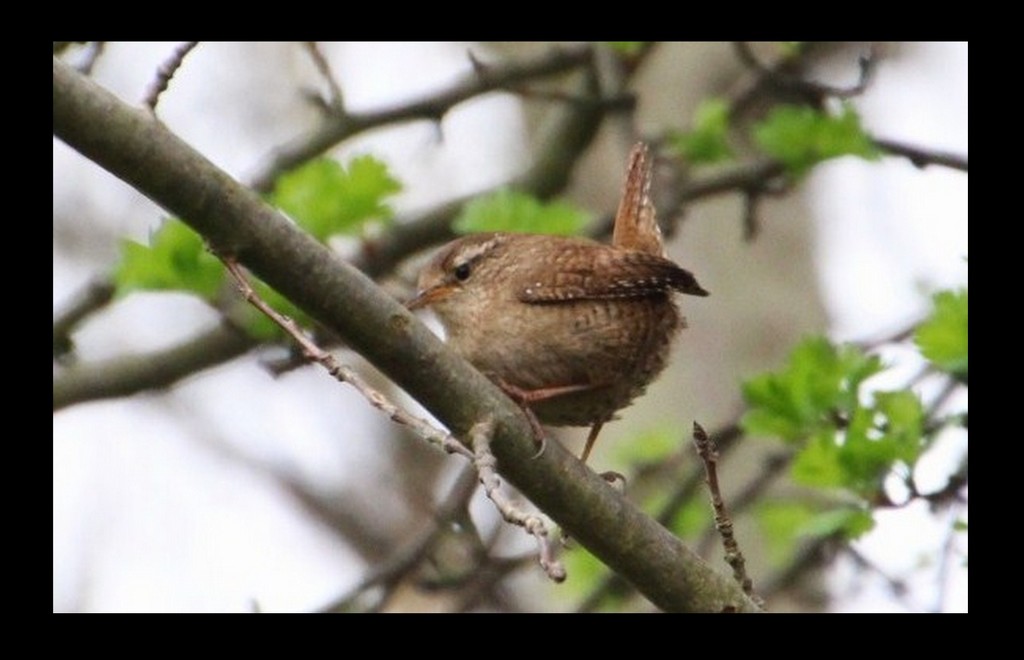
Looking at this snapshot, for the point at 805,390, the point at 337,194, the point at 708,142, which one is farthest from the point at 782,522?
the point at 337,194

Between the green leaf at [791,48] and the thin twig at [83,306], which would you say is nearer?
the thin twig at [83,306]

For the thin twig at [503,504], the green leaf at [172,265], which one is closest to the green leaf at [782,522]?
the green leaf at [172,265]

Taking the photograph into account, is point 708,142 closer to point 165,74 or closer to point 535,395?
point 535,395

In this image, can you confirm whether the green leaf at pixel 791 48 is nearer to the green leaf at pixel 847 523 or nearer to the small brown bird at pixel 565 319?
the small brown bird at pixel 565 319

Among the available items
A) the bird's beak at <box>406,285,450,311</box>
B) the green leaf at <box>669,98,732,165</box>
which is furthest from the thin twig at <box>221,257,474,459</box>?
the green leaf at <box>669,98,732,165</box>

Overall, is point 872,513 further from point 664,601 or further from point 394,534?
point 394,534

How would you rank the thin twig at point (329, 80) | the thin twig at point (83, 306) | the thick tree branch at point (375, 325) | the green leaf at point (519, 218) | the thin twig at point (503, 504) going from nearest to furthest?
the thin twig at point (503, 504), the thick tree branch at point (375, 325), the green leaf at point (519, 218), the thin twig at point (329, 80), the thin twig at point (83, 306)

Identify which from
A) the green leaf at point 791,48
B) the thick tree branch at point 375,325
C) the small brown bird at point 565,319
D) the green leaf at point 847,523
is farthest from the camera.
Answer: the green leaf at point 791,48

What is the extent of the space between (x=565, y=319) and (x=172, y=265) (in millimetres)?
1280

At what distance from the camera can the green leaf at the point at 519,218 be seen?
5.19m

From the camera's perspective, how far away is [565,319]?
14.3 feet

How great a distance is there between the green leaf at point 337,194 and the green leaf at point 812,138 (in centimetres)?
138

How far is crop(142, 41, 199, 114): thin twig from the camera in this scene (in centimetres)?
311
